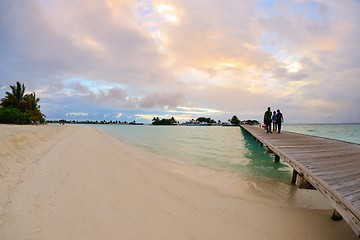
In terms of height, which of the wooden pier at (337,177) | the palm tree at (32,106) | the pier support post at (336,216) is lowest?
the pier support post at (336,216)

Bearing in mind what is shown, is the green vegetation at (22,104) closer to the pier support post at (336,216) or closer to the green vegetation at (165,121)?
the pier support post at (336,216)

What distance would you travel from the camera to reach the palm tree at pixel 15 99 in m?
38.2

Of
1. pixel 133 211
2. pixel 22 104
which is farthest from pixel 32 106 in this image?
pixel 133 211

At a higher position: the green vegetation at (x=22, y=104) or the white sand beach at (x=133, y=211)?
the green vegetation at (x=22, y=104)

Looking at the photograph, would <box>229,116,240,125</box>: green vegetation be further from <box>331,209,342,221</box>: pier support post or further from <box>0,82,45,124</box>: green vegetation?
<box>331,209,342,221</box>: pier support post

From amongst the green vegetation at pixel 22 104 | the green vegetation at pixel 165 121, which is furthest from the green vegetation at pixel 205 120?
the green vegetation at pixel 22 104

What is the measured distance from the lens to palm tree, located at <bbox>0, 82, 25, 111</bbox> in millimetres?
38250

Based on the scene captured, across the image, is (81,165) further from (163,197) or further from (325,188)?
(325,188)

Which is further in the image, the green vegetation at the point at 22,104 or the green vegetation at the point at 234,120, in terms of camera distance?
the green vegetation at the point at 234,120

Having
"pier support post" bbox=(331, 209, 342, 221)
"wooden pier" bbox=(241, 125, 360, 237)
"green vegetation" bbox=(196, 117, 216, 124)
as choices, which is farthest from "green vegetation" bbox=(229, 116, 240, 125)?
"pier support post" bbox=(331, 209, 342, 221)

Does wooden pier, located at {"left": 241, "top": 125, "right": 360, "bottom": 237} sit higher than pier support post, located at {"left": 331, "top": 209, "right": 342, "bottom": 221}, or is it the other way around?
wooden pier, located at {"left": 241, "top": 125, "right": 360, "bottom": 237}

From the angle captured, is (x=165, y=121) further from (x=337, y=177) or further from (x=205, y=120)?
(x=337, y=177)

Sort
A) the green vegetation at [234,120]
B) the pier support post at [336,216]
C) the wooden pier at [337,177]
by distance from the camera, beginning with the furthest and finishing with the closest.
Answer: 1. the green vegetation at [234,120]
2. the pier support post at [336,216]
3. the wooden pier at [337,177]

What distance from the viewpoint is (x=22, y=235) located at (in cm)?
338
